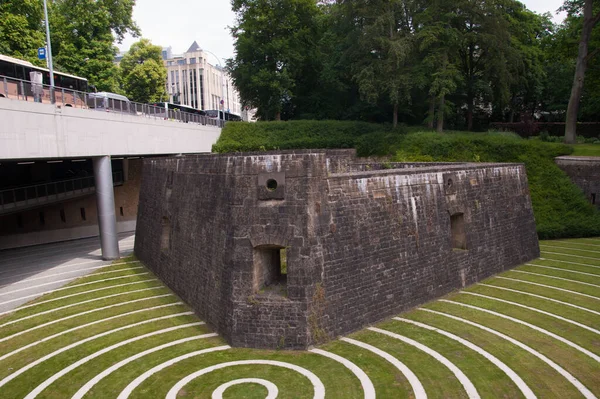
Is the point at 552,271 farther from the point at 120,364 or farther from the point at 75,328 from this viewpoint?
the point at 75,328

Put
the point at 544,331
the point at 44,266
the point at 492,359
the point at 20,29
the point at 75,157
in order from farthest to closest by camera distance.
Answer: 1. the point at 20,29
2. the point at 44,266
3. the point at 75,157
4. the point at 544,331
5. the point at 492,359

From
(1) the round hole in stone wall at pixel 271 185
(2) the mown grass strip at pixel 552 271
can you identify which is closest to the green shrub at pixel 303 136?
(2) the mown grass strip at pixel 552 271

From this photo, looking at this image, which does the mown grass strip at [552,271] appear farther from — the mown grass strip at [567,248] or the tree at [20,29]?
the tree at [20,29]

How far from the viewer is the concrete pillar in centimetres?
2105

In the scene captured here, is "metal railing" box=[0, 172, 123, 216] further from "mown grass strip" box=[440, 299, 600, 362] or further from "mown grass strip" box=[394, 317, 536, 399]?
"mown grass strip" box=[440, 299, 600, 362]

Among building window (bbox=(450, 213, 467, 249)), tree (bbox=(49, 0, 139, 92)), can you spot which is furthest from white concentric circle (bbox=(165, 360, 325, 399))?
tree (bbox=(49, 0, 139, 92))

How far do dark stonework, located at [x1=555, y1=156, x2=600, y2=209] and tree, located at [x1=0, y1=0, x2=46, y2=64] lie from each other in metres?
38.8

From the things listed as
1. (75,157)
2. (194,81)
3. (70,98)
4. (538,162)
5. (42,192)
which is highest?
(194,81)

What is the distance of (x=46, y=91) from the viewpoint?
1731 centimetres

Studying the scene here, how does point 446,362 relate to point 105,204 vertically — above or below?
below

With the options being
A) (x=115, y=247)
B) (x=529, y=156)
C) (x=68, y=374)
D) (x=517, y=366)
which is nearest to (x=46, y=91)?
(x=115, y=247)

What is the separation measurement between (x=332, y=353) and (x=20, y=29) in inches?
1337

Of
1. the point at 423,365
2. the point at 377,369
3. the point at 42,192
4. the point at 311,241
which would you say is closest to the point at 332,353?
the point at 377,369

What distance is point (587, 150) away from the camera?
1215 inches
